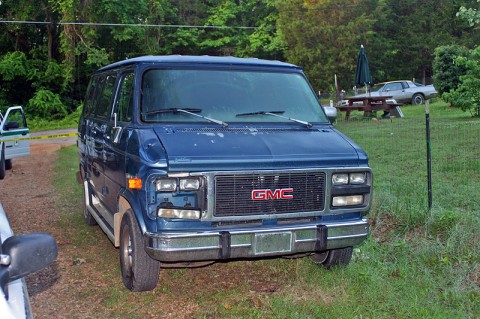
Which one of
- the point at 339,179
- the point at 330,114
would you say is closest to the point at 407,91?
the point at 330,114

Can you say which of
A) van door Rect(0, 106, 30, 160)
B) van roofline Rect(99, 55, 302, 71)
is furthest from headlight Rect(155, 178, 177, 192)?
van door Rect(0, 106, 30, 160)

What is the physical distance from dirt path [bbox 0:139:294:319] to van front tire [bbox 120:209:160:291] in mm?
169

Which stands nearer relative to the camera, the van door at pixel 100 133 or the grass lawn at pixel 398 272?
the grass lawn at pixel 398 272

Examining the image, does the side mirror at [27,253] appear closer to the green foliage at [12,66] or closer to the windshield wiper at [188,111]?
the windshield wiper at [188,111]

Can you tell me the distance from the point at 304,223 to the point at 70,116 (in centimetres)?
3014

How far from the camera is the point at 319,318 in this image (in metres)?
4.62

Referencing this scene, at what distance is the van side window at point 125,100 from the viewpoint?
559 centimetres

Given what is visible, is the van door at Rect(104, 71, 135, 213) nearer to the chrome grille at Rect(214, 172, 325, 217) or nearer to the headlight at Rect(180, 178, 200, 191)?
the headlight at Rect(180, 178, 200, 191)

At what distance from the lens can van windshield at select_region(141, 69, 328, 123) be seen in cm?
549

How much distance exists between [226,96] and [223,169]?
1273 mm

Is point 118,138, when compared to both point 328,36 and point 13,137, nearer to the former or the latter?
point 13,137

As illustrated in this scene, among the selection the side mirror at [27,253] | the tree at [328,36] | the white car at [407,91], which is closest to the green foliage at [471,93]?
the white car at [407,91]

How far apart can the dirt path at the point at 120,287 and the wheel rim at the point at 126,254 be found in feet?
0.77

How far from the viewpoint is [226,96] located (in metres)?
5.75
